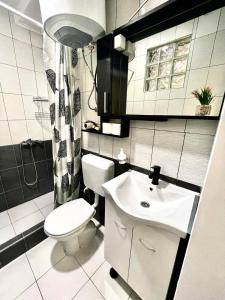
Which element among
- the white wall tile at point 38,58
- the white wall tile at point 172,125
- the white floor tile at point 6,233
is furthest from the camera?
the white wall tile at point 38,58

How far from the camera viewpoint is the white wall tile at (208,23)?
69 centimetres

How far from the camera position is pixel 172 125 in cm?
90

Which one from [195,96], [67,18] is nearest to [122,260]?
[195,96]

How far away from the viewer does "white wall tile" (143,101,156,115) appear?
0.96 metres

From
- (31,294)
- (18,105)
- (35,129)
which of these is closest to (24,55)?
(18,105)

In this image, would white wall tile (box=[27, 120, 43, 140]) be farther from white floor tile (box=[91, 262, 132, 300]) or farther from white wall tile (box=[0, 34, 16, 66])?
white floor tile (box=[91, 262, 132, 300])

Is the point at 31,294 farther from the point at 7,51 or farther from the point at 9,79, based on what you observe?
the point at 7,51

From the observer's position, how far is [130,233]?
840 millimetres

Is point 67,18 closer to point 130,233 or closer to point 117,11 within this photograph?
point 117,11

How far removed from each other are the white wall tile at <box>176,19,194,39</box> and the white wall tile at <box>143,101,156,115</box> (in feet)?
1.30

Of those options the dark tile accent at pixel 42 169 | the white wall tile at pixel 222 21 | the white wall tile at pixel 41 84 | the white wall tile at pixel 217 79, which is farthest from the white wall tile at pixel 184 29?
the dark tile accent at pixel 42 169

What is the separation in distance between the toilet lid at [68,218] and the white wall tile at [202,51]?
138 cm

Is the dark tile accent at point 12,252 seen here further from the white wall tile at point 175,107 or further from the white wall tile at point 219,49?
the white wall tile at point 219,49

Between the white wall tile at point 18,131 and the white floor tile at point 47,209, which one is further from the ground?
the white wall tile at point 18,131
